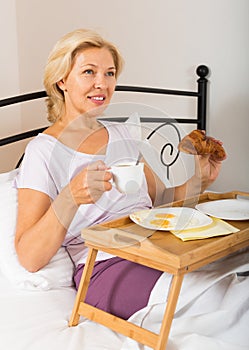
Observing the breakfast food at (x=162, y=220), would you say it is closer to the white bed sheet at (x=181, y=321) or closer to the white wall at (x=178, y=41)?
the white bed sheet at (x=181, y=321)

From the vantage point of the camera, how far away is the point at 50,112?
1561 mm

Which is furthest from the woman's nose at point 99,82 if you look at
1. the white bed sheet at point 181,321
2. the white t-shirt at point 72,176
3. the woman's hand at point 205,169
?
the white bed sheet at point 181,321

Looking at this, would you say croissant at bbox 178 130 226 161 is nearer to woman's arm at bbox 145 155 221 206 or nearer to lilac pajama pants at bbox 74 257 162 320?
woman's arm at bbox 145 155 221 206

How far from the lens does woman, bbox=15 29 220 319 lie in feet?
4.17

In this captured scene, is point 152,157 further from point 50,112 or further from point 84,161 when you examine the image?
point 50,112

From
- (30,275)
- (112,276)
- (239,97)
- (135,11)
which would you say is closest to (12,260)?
(30,275)

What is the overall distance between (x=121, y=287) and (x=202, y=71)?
3.85 ft

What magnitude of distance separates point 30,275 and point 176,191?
0.42 metres

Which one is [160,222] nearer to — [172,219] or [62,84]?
[172,219]

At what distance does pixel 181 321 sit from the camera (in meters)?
1.13

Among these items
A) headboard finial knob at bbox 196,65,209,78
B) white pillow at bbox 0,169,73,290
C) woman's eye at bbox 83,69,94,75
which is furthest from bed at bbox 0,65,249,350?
headboard finial knob at bbox 196,65,209,78

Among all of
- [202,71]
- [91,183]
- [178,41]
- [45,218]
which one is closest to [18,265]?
[45,218]

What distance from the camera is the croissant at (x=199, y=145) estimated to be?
4.61ft

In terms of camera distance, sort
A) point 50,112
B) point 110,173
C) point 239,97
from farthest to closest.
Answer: point 239,97 < point 50,112 < point 110,173
